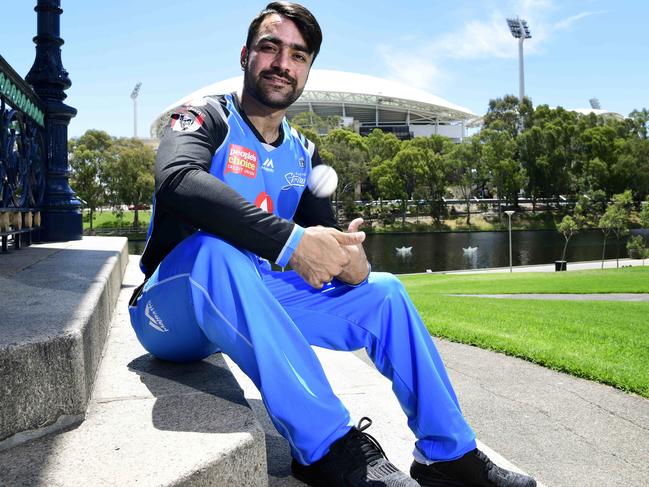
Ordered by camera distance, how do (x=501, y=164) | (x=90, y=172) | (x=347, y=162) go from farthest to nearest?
(x=501, y=164), (x=347, y=162), (x=90, y=172)

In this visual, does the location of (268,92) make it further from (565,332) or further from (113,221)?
(113,221)

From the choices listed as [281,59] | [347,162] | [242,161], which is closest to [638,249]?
[347,162]

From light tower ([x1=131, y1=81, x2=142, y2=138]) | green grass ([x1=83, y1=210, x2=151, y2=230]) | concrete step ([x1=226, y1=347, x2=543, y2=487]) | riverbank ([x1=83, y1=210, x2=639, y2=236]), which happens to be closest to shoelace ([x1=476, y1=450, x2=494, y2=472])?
concrete step ([x1=226, y1=347, x2=543, y2=487])

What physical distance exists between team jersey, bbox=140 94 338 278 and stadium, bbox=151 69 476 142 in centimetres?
7938

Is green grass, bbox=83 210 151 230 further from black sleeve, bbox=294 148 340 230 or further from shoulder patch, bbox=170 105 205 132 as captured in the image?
shoulder patch, bbox=170 105 205 132

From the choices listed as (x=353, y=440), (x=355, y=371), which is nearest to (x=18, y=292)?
(x=353, y=440)

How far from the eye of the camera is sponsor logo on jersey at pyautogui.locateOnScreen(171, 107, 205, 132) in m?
1.87

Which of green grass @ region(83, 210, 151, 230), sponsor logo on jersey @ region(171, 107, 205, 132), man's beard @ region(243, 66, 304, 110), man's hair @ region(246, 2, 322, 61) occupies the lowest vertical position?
green grass @ region(83, 210, 151, 230)

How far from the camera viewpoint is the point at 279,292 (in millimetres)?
1833

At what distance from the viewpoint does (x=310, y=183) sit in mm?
2256

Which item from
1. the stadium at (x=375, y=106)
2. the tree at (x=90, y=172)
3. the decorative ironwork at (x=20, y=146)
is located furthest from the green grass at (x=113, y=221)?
the decorative ironwork at (x=20, y=146)

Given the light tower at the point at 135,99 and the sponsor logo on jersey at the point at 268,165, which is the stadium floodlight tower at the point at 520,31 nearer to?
the light tower at the point at 135,99

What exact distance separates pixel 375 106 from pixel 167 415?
289 ft

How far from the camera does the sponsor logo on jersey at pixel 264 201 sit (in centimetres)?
206
